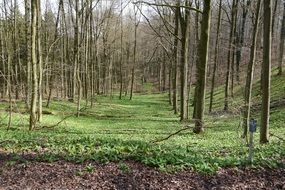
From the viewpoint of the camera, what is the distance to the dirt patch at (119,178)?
7.57 meters

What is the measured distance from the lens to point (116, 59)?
8050cm

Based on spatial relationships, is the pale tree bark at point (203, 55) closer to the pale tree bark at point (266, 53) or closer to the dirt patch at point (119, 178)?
the pale tree bark at point (266, 53)

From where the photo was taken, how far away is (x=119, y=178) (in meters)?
7.82

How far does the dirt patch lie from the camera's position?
7.57 m

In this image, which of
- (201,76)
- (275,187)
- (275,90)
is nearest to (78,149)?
(275,187)

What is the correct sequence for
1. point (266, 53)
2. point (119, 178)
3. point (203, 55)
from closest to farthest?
point (119, 178) < point (266, 53) < point (203, 55)

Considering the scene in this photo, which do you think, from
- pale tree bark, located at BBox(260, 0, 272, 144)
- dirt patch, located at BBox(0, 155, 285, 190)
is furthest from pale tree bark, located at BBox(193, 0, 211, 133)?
dirt patch, located at BBox(0, 155, 285, 190)

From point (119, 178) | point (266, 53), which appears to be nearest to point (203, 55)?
point (266, 53)

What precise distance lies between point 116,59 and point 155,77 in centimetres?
2070

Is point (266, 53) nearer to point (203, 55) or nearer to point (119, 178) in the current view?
point (203, 55)

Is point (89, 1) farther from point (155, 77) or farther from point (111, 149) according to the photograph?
point (155, 77)

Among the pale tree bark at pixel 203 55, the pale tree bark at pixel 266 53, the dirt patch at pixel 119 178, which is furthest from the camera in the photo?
the pale tree bark at pixel 203 55

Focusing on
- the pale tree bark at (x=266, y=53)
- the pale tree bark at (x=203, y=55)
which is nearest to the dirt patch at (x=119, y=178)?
the pale tree bark at (x=266, y=53)

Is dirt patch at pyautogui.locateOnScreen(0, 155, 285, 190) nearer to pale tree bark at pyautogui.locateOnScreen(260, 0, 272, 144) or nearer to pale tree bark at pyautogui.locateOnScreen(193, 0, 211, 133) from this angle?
pale tree bark at pyautogui.locateOnScreen(260, 0, 272, 144)
